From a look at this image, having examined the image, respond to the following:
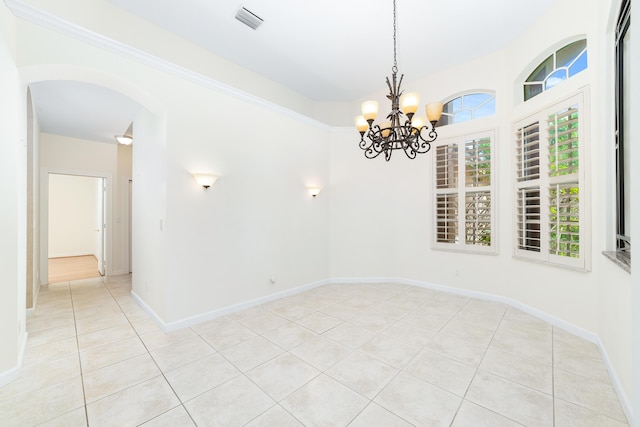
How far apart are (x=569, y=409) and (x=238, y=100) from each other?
4.49m

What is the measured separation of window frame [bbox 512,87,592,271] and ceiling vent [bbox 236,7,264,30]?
369cm

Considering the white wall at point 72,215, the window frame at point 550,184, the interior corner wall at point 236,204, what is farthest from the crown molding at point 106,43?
the white wall at point 72,215

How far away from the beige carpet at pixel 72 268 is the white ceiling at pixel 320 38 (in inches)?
119

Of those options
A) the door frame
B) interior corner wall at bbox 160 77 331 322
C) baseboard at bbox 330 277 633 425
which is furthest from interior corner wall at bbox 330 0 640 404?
the door frame

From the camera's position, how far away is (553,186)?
328 cm

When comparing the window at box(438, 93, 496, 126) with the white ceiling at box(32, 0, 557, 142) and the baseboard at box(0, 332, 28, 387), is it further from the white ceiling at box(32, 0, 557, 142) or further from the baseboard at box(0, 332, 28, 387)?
the baseboard at box(0, 332, 28, 387)

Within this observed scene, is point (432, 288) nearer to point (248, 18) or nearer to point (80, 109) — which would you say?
point (248, 18)

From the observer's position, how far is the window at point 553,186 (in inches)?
118

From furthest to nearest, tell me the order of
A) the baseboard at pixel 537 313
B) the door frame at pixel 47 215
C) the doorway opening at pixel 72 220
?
the doorway opening at pixel 72 220, the door frame at pixel 47 215, the baseboard at pixel 537 313

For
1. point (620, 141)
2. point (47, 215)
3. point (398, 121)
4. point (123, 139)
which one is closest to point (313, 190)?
point (398, 121)

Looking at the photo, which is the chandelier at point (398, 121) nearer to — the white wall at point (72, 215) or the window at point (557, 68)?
the window at point (557, 68)

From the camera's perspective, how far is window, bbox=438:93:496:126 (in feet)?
14.0

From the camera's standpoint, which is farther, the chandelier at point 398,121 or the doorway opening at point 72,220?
the doorway opening at point 72,220

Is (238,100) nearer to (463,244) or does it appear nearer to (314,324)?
(314,324)
